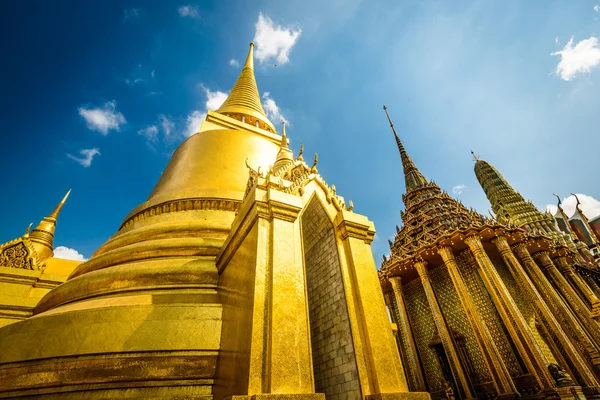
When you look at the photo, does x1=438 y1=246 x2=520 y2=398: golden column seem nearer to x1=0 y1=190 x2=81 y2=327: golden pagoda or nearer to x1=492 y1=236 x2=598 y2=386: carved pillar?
x1=492 y1=236 x2=598 y2=386: carved pillar

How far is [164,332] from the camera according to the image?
389 cm

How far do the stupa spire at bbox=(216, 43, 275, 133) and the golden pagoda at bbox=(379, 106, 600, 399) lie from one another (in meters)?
7.79

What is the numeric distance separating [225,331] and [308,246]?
7.94 ft

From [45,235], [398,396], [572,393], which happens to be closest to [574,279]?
[572,393]

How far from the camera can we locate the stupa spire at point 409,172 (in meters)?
18.0

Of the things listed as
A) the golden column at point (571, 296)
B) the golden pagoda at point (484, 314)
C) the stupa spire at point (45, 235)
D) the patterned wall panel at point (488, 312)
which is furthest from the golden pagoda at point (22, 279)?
the golden column at point (571, 296)

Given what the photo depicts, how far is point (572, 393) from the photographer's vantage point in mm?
6117

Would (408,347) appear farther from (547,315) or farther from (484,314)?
(547,315)

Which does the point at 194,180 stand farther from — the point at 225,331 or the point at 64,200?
the point at 64,200

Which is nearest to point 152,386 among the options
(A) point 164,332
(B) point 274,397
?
(A) point 164,332

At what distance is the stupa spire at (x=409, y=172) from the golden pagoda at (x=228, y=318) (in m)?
13.5

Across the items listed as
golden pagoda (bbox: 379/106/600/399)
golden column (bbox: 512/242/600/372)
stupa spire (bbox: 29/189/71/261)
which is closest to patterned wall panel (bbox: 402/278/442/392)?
golden pagoda (bbox: 379/106/600/399)

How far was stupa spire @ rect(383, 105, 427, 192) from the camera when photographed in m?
18.0

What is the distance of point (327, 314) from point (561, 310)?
994cm
